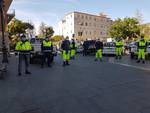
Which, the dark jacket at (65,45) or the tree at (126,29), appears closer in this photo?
the dark jacket at (65,45)

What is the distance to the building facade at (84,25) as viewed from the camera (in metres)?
113

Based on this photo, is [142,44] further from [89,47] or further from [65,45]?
[89,47]

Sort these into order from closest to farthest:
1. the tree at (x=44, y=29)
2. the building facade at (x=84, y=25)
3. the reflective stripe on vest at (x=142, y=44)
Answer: the reflective stripe on vest at (x=142, y=44)
the tree at (x=44, y=29)
the building facade at (x=84, y=25)

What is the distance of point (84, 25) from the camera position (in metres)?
117

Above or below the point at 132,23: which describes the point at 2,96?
below

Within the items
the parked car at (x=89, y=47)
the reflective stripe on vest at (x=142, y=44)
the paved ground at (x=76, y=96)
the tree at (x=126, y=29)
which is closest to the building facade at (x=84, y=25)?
the tree at (x=126, y=29)

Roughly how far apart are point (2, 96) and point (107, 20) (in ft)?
410

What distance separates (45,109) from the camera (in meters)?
7.05

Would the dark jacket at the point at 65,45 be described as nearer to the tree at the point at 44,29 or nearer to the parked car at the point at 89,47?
the parked car at the point at 89,47

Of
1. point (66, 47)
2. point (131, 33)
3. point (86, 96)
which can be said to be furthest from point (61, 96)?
point (131, 33)

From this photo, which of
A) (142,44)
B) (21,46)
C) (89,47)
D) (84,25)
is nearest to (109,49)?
(89,47)

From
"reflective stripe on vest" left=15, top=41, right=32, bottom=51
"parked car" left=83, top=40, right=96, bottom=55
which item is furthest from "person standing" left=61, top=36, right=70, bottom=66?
"parked car" left=83, top=40, right=96, bottom=55

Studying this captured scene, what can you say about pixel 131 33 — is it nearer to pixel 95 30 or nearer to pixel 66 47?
pixel 66 47

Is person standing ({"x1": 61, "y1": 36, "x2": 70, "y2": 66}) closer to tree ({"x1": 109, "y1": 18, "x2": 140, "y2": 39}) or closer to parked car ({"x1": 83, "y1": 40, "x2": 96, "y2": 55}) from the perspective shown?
parked car ({"x1": 83, "y1": 40, "x2": 96, "y2": 55})
